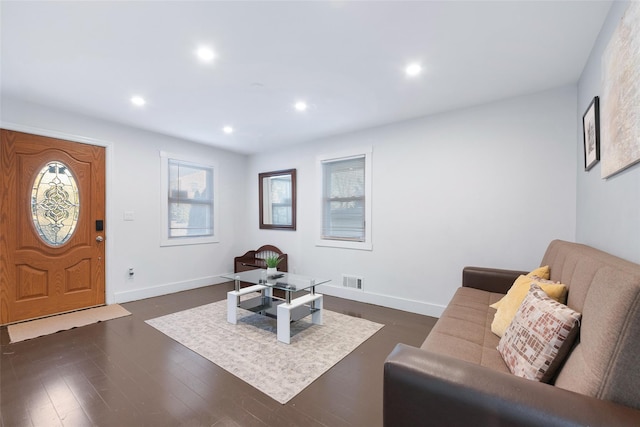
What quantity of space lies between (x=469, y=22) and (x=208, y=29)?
1.74 m

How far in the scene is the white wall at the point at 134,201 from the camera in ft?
10.8

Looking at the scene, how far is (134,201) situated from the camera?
3949 millimetres

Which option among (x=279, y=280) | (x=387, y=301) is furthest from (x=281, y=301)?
(x=387, y=301)

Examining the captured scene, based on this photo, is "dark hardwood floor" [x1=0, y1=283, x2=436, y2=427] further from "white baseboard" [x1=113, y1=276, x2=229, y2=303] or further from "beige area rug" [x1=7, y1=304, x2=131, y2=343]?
"white baseboard" [x1=113, y1=276, x2=229, y2=303]

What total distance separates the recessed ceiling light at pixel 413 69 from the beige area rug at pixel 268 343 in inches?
99.3

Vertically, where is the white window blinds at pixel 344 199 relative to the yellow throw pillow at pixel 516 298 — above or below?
above

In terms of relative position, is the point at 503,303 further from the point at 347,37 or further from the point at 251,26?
the point at 251,26

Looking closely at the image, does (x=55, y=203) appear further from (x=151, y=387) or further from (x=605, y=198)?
(x=605, y=198)

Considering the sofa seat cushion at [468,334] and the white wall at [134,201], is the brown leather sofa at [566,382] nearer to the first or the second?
the sofa seat cushion at [468,334]

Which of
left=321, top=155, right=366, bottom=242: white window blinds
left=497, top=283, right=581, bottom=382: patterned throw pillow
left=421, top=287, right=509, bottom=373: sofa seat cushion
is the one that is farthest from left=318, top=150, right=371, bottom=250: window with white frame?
left=497, top=283, right=581, bottom=382: patterned throw pillow

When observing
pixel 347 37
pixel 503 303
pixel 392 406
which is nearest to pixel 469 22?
pixel 347 37

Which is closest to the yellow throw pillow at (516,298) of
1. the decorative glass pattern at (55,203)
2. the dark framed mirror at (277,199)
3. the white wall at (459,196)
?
the white wall at (459,196)

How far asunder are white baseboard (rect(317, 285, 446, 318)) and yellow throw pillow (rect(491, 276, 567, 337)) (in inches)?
→ 59.5

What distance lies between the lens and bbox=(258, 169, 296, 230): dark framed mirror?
15.7ft
